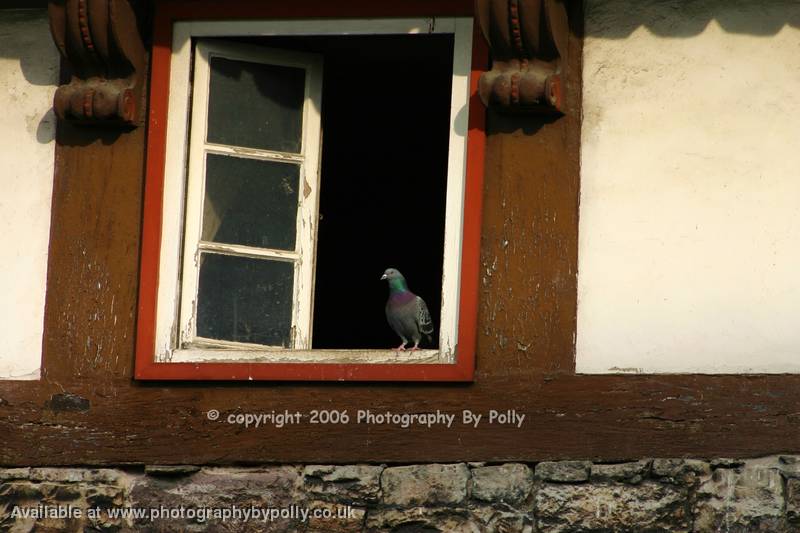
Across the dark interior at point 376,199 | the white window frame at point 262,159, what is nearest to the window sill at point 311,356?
the white window frame at point 262,159

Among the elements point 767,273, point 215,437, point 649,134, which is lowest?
point 215,437

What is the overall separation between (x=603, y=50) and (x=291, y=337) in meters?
1.49

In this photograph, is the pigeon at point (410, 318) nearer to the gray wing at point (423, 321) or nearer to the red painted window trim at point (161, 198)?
the gray wing at point (423, 321)

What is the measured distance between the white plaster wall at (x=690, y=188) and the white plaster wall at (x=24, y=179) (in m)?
1.88

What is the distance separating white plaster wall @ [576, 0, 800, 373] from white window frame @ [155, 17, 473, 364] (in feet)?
1.41

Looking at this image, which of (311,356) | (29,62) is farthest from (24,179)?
→ (311,356)

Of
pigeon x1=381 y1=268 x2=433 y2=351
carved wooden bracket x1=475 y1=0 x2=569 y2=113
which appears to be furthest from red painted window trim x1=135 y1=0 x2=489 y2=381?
pigeon x1=381 y1=268 x2=433 y2=351

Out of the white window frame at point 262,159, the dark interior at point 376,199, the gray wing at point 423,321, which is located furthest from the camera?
the dark interior at point 376,199

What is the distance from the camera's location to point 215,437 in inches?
283

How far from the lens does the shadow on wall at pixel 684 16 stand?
7.28m

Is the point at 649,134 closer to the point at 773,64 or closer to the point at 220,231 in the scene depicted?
the point at 773,64

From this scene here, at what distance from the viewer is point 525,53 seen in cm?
725

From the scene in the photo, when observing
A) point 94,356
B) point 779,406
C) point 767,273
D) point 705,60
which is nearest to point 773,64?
point 705,60

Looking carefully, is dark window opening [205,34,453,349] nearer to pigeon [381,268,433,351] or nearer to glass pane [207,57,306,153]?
glass pane [207,57,306,153]
